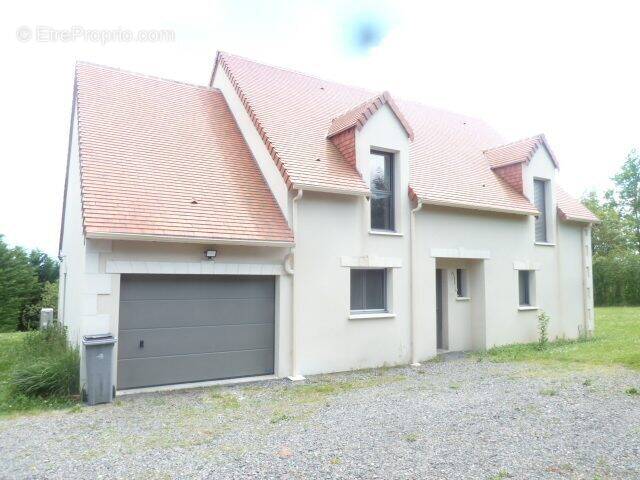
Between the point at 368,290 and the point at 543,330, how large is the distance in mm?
5809

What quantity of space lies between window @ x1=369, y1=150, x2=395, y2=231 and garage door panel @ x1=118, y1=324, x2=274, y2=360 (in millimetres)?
3842

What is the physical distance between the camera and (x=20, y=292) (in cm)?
2347

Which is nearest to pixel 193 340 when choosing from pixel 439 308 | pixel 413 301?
pixel 413 301

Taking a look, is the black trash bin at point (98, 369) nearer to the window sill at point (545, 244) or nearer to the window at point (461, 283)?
the window at point (461, 283)

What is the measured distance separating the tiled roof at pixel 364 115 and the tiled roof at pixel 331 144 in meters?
0.47

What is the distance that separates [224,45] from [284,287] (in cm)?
882

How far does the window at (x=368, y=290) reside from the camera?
1105 cm

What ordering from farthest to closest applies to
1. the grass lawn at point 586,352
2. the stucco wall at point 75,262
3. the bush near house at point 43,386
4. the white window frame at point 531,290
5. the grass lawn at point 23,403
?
the white window frame at point 531,290 < the grass lawn at point 586,352 < the stucco wall at point 75,262 < the bush near house at point 43,386 < the grass lawn at point 23,403

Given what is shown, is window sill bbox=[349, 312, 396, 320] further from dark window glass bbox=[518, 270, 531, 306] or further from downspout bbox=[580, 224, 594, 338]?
downspout bbox=[580, 224, 594, 338]

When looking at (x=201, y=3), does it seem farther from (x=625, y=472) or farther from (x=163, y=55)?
(x=625, y=472)

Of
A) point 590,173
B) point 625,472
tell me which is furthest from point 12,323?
point 590,173

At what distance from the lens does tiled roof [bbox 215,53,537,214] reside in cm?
1073

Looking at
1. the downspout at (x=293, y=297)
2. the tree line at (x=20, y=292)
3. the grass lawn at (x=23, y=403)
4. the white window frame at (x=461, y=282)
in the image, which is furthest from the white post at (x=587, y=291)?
the tree line at (x=20, y=292)

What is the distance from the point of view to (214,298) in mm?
9367
